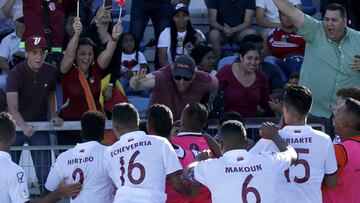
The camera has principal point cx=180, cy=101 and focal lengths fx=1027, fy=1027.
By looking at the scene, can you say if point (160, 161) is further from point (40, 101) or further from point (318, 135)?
point (40, 101)

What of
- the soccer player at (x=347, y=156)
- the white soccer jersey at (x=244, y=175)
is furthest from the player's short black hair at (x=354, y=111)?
the white soccer jersey at (x=244, y=175)

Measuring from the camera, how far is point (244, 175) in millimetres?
8305

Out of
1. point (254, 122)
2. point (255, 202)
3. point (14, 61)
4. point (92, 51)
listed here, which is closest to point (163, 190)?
point (255, 202)

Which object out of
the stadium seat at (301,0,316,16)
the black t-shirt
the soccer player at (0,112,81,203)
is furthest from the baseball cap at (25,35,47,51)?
the stadium seat at (301,0,316,16)

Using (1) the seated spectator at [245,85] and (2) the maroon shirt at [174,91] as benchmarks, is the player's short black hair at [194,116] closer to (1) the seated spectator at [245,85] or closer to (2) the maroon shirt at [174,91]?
Answer: (2) the maroon shirt at [174,91]

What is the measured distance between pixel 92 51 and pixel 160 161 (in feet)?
9.75

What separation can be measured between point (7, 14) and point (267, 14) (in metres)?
3.60

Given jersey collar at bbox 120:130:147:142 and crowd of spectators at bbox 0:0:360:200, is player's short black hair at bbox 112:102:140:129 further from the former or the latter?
crowd of spectators at bbox 0:0:360:200

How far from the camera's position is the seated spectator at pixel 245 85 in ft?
37.6

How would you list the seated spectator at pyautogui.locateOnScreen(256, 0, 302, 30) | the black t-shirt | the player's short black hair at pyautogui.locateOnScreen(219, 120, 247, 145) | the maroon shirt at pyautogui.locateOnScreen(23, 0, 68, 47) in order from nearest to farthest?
the player's short black hair at pyautogui.locateOnScreen(219, 120, 247, 145)
the maroon shirt at pyautogui.locateOnScreen(23, 0, 68, 47)
the black t-shirt
the seated spectator at pyautogui.locateOnScreen(256, 0, 302, 30)

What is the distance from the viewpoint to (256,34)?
44.8 feet

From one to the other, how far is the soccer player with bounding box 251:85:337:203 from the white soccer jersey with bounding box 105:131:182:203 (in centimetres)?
76

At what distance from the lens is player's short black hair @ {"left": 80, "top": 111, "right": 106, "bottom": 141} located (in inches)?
362

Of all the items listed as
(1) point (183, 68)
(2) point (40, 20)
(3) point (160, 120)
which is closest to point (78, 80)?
(1) point (183, 68)
